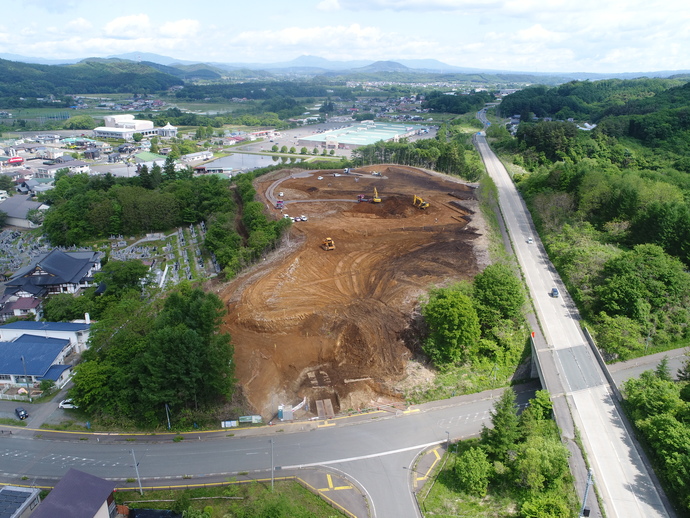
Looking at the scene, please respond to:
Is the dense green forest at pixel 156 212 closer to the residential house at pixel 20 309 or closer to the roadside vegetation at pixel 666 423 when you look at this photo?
the residential house at pixel 20 309

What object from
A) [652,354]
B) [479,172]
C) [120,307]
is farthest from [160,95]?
[652,354]

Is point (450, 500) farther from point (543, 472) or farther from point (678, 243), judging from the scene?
point (678, 243)

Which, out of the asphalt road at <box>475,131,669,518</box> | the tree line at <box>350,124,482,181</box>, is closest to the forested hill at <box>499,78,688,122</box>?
Result: the tree line at <box>350,124,482,181</box>

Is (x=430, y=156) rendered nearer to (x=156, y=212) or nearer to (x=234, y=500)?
(x=156, y=212)

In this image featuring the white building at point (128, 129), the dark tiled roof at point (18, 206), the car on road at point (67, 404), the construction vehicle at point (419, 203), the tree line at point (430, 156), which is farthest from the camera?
the white building at point (128, 129)

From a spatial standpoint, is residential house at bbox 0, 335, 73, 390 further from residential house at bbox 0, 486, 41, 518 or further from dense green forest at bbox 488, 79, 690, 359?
dense green forest at bbox 488, 79, 690, 359

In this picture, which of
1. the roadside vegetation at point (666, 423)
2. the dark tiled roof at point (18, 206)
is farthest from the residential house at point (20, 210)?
the roadside vegetation at point (666, 423)
